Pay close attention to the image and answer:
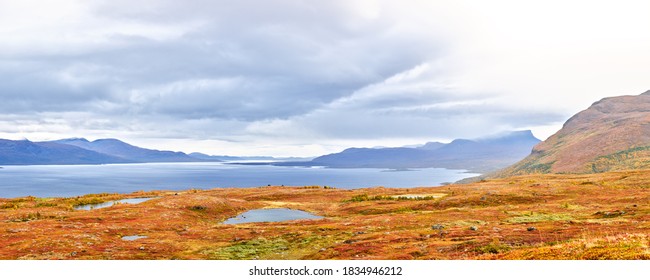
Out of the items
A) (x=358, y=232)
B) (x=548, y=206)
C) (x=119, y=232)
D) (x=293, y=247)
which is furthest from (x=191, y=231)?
Answer: (x=548, y=206)

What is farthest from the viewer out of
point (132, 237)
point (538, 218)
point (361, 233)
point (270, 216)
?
point (270, 216)

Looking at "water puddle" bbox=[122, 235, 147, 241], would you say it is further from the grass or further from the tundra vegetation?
the grass

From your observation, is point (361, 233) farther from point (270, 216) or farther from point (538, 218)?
point (270, 216)

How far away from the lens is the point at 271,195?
81188mm

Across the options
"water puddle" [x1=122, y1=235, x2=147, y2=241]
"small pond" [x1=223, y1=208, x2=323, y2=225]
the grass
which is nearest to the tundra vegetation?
the grass

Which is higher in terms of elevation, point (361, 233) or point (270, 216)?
point (361, 233)

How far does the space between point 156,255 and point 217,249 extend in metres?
4.51

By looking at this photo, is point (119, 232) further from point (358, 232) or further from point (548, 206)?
point (548, 206)

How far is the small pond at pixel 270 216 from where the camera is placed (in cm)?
5094

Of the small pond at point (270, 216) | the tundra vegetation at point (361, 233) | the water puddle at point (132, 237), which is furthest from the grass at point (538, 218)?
the water puddle at point (132, 237)

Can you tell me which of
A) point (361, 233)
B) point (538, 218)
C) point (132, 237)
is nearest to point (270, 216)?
point (132, 237)

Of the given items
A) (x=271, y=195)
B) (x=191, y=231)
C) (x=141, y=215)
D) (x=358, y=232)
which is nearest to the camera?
(x=358, y=232)

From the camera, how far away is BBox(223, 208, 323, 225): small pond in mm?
50938

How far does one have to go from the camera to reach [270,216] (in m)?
54.2
